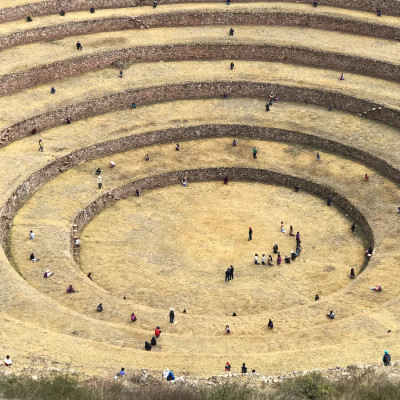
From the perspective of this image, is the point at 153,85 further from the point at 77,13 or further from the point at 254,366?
the point at 254,366

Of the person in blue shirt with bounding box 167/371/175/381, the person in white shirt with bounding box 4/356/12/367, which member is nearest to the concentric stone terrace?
the person in white shirt with bounding box 4/356/12/367

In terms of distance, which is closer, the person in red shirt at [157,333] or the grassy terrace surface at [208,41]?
the person in red shirt at [157,333]

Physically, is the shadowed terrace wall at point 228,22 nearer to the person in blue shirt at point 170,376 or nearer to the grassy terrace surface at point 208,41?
the grassy terrace surface at point 208,41

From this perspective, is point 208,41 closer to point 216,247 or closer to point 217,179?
point 217,179

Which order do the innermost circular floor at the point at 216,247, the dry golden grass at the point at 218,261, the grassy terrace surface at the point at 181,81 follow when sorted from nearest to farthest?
1. the dry golden grass at the point at 218,261
2. the innermost circular floor at the point at 216,247
3. the grassy terrace surface at the point at 181,81

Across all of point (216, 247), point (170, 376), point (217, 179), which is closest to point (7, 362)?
point (170, 376)

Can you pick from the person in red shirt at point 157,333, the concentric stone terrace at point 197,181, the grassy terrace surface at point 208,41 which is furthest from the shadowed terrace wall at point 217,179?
the grassy terrace surface at point 208,41

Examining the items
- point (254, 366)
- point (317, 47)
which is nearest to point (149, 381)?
point (254, 366)

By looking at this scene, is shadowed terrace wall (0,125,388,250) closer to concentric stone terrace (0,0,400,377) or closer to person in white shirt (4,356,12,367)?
concentric stone terrace (0,0,400,377)
